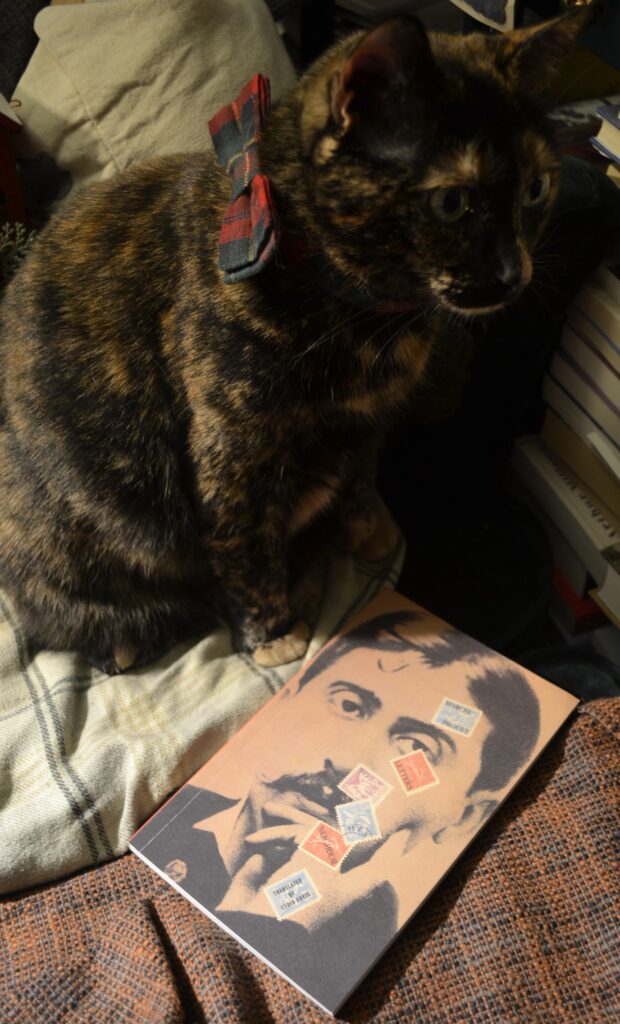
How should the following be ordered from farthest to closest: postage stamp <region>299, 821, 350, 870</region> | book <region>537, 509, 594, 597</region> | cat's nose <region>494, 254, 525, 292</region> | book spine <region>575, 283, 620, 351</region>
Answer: book <region>537, 509, 594, 597</region>, book spine <region>575, 283, 620, 351</region>, postage stamp <region>299, 821, 350, 870</region>, cat's nose <region>494, 254, 525, 292</region>

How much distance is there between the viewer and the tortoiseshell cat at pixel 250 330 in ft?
2.51

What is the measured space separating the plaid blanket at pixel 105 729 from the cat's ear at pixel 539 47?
2.11 feet

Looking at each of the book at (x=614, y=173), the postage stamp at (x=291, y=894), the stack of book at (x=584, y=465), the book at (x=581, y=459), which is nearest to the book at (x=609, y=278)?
the stack of book at (x=584, y=465)

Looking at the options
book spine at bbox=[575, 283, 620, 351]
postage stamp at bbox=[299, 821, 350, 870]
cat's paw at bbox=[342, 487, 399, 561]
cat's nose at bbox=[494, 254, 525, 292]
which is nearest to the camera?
cat's nose at bbox=[494, 254, 525, 292]

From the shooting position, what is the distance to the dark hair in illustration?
96 cm

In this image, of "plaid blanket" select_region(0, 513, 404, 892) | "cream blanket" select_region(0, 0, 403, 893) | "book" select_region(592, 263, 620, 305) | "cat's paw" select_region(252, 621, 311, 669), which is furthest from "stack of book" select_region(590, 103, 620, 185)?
"cat's paw" select_region(252, 621, 311, 669)

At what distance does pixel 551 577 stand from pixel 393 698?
0.39 m

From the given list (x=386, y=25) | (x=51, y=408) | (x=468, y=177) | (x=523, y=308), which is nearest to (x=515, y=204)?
(x=468, y=177)

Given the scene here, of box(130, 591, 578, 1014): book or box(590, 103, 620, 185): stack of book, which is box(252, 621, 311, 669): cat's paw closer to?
box(130, 591, 578, 1014): book

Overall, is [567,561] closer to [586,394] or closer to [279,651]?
[586,394]

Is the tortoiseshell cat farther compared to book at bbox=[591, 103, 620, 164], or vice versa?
book at bbox=[591, 103, 620, 164]

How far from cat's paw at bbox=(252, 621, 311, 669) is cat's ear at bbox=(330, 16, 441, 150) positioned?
0.62 metres

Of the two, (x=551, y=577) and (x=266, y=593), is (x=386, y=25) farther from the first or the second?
(x=551, y=577)

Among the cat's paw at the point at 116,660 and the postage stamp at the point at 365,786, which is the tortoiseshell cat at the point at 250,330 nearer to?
the cat's paw at the point at 116,660
